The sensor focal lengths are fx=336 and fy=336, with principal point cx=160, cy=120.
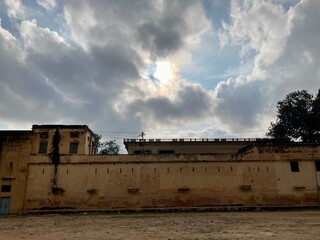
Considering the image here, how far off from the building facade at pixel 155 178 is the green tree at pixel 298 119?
1227cm

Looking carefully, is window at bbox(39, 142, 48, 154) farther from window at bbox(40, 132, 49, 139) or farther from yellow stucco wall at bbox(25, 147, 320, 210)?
yellow stucco wall at bbox(25, 147, 320, 210)

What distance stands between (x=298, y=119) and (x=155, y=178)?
21945 millimetres

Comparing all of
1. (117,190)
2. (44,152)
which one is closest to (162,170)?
(117,190)

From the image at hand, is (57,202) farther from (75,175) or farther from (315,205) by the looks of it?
(315,205)

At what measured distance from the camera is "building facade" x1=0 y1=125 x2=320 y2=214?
27.2 metres

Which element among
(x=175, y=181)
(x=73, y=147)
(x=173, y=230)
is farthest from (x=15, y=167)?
(x=173, y=230)

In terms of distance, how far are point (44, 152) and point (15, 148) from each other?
7.89 feet

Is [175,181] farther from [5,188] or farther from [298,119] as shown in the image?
[298,119]

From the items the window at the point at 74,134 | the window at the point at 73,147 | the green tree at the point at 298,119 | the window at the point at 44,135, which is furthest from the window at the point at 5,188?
the green tree at the point at 298,119

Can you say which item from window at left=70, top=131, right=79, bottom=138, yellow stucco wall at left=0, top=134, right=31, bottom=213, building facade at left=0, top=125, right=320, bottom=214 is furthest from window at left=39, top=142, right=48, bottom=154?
window at left=70, top=131, right=79, bottom=138

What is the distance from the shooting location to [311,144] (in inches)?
1136

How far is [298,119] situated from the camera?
4066 centimetres

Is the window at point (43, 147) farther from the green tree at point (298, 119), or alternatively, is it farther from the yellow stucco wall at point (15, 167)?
the green tree at point (298, 119)

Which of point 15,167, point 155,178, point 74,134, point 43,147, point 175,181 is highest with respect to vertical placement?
point 74,134
